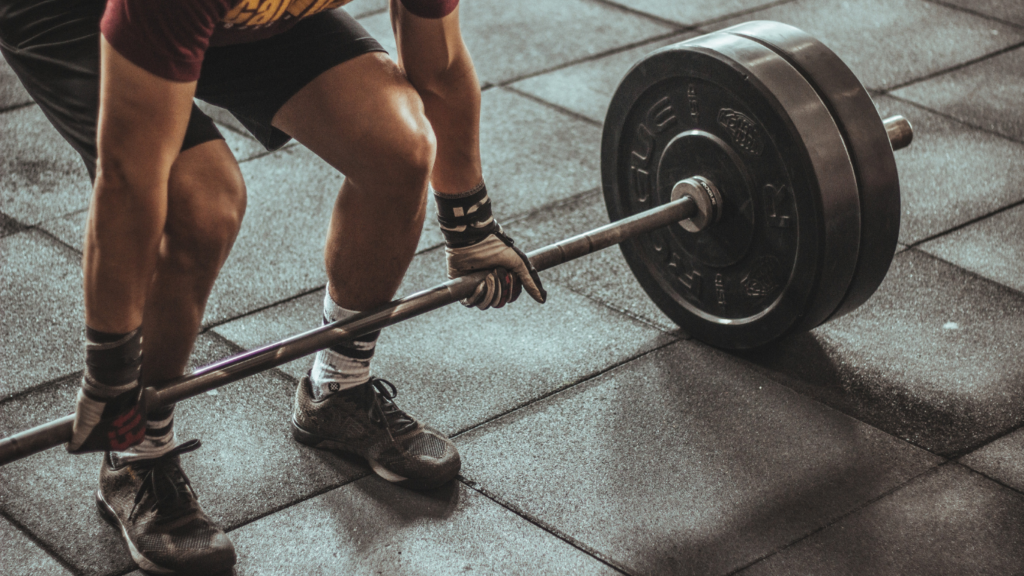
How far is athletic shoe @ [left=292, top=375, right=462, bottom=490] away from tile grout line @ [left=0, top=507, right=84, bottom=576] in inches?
20.2

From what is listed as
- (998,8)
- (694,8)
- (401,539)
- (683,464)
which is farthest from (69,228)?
(998,8)

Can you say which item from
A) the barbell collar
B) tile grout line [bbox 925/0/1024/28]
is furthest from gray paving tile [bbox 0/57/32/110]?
tile grout line [bbox 925/0/1024/28]

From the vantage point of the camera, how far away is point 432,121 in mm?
1980

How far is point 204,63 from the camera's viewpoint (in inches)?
69.1

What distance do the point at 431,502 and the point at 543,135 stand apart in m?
1.89

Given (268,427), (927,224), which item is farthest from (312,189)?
(927,224)

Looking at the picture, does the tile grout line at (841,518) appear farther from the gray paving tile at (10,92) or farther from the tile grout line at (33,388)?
the gray paving tile at (10,92)

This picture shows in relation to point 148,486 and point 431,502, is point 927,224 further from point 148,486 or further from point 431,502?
point 148,486

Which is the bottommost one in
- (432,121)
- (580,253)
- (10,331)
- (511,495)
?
(10,331)

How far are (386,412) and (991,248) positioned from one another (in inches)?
70.8

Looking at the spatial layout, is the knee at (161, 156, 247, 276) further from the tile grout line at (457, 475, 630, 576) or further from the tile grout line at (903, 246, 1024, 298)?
the tile grout line at (903, 246, 1024, 298)

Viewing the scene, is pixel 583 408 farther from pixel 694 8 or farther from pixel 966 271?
pixel 694 8

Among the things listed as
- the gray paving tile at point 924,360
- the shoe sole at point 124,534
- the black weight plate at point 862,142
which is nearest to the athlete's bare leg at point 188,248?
the shoe sole at point 124,534

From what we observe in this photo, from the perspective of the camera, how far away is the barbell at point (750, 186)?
207 centimetres
